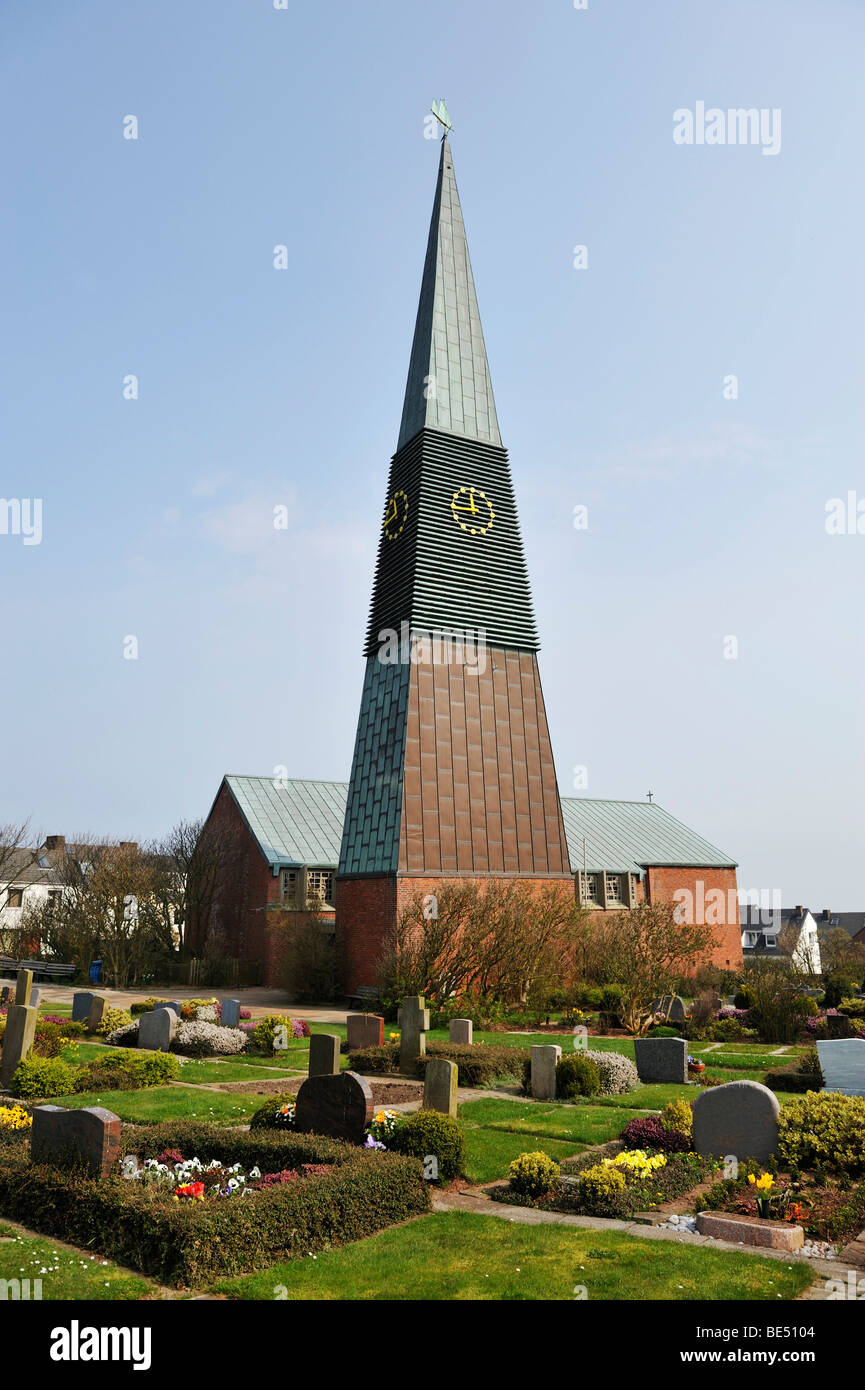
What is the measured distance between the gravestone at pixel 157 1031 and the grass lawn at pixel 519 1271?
514 inches

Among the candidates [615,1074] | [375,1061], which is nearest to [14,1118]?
[375,1061]

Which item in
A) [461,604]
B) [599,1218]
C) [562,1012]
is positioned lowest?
[562,1012]

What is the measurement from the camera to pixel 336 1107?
35.4 ft

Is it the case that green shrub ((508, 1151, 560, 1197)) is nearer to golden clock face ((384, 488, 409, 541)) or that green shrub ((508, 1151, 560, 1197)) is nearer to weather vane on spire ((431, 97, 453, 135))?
golden clock face ((384, 488, 409, 541))

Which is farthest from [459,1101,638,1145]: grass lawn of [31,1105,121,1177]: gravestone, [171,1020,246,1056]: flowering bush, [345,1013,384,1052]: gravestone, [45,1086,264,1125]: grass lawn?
[171,1020,246,1056]: flowering bush

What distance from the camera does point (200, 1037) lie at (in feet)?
65.8

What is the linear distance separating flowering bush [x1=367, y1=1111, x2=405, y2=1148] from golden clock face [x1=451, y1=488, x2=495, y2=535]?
25.9 meters

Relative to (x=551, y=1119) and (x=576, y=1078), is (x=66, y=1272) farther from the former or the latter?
(x=576, y=1078)

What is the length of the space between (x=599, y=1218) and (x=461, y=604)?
25.9 metres

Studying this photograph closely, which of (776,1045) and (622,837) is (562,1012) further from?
(622,837)

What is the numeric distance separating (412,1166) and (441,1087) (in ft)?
9.89

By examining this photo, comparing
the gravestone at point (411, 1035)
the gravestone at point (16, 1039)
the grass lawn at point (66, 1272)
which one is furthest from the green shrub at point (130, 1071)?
the grass lawn at point (66, 1272)

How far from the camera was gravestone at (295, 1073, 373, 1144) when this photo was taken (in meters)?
10.6
